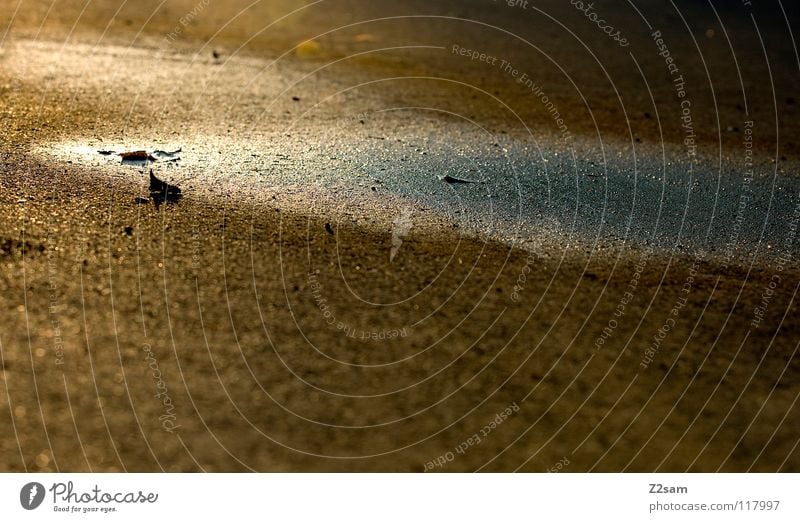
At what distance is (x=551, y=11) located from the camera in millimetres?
9727

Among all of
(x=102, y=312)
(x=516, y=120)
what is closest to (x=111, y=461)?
(x=102, y=312)

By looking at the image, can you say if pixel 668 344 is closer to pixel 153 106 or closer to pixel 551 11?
pixel 153 106

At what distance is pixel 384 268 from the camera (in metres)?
3.91

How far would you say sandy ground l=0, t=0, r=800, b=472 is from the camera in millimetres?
2869

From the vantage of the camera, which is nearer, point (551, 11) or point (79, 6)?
point (79, 6)

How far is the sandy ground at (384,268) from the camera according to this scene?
287cm
